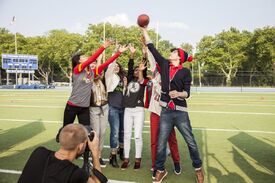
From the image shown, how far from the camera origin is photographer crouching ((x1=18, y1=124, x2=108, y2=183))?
2.38m

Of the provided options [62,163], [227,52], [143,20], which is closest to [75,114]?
[143,20]

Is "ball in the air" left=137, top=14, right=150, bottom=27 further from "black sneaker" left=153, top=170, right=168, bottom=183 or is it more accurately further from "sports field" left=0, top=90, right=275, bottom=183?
"sports field" left=0, top=90, right=275, bottom=183

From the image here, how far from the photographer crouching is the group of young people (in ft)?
6.39

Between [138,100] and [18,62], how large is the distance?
44.2 m

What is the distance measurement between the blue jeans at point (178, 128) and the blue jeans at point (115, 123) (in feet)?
4.18

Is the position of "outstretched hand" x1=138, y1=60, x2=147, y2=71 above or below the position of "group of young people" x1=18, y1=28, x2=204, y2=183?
above

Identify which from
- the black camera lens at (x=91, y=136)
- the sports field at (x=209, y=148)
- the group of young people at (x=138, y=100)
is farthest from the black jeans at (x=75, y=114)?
the black camera lens at (x=91, y=136)

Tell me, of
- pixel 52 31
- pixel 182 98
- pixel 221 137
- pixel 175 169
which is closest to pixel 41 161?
pixel 182 98

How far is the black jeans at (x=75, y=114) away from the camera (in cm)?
523

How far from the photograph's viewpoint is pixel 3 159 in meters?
6.33

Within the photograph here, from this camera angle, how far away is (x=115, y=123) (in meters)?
6.17

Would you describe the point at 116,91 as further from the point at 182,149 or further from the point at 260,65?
the point at 260,65

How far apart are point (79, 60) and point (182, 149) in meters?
3.40

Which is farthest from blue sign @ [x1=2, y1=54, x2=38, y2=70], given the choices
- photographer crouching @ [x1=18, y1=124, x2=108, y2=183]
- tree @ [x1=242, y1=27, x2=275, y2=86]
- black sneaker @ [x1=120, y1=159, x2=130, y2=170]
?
photographer crouching @ [x1=18, y1=124, x2=108, y2=183]
